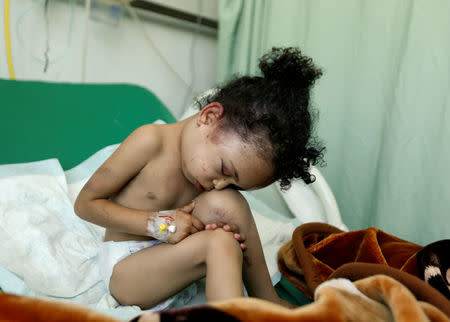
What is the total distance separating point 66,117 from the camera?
4.15 feet

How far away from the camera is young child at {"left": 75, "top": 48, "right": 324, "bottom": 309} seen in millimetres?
724

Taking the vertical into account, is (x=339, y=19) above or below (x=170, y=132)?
above

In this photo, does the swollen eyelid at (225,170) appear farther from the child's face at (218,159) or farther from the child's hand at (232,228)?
the child's hand at (232,228)

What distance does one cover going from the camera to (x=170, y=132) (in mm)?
848

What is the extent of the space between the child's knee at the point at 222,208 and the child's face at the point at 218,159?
3cm

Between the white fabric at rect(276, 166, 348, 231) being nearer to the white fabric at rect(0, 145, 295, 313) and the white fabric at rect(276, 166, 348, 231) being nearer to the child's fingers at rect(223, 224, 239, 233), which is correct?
the white fabric at rect(0, 145, 295, 313)

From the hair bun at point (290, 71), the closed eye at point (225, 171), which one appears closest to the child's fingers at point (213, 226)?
the closed eye at point (225, 171)

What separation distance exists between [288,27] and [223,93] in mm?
943

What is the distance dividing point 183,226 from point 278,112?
0.30m

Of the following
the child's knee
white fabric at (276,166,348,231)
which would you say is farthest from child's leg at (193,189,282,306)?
white fabric at (276,166,348,231)

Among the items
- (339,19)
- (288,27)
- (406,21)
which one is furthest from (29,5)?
(406,21)

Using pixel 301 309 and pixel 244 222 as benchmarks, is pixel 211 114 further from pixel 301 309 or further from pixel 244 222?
pixel 301 309

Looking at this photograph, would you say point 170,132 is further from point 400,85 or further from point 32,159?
point 400,85

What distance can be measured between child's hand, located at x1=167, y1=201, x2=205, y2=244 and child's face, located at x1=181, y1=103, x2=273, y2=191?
3.0 inches
